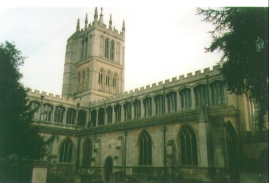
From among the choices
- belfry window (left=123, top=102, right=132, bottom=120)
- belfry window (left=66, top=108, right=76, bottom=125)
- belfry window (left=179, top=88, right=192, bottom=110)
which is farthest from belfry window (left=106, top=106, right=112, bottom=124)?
belfry window (left=179, top=88, right=192, bottom=110)

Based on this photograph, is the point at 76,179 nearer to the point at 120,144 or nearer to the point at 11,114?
the point at 120,144

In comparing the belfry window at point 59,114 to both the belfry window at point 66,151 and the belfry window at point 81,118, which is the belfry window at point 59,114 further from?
the belfry window at point 66,151

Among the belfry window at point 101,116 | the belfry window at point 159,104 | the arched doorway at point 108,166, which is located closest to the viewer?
the arched doorway at point 108,166

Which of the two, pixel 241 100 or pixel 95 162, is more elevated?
pixel 241 100

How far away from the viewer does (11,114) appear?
731 inches

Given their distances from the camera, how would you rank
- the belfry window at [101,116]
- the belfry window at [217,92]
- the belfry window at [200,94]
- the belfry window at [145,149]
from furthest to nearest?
1. the belfry window at [101,116]
2. the belfry window at [200,94]
3. the belfry window at [217,92]
4. the belfry window at [145,149]

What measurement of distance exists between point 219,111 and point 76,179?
560 inches


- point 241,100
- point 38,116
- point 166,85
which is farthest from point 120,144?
point 38,116

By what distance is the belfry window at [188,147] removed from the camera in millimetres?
21062

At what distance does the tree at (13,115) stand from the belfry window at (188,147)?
11.3m

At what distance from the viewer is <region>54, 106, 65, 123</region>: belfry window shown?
124 ft

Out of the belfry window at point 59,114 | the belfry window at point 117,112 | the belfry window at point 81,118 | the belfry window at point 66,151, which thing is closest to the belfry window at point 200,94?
the belfry window at point 117,112

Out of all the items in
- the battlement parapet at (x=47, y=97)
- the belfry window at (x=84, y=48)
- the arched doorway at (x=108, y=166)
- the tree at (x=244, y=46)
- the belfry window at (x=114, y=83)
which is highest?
the belfry window at (x=84, y=48)

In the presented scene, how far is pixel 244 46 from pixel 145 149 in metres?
14.5
